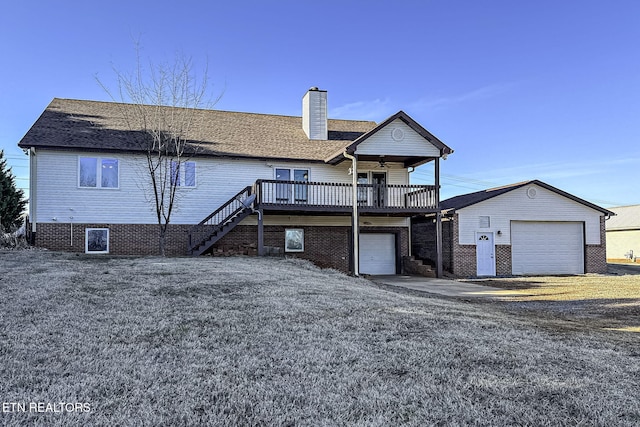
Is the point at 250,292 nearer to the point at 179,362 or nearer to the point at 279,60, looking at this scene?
the point at 179,362

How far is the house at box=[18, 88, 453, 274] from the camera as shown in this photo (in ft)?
56.6

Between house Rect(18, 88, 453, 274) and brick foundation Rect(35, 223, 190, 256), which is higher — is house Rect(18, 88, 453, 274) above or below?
above

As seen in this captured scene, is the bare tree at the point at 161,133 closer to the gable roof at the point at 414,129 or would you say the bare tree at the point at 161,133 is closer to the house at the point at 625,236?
the gable roof at the point at 414,129

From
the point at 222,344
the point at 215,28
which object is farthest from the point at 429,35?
the point at 222,344

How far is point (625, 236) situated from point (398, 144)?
28.0 meters

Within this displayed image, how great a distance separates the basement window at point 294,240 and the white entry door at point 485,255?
7.85 m

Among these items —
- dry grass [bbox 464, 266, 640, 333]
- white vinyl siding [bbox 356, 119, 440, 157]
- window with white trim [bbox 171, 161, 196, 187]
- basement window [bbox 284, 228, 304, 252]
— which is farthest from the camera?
basement window [bbox 284, 228, 304, 252]

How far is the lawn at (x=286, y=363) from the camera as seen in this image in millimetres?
3799

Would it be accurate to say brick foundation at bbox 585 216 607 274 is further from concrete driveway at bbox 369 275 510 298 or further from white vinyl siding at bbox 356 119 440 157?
white vinyl siding at bbox 356 119 440 157

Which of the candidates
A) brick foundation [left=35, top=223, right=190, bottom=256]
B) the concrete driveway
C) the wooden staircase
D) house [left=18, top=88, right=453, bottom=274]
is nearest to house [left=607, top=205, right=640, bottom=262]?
house [left=18, top=88, right=453, bottom=274]

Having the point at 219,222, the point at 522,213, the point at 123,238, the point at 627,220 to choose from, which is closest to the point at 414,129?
the point at 522,213

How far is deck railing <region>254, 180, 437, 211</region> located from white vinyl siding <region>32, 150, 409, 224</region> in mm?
1256

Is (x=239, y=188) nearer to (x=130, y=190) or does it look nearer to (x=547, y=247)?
(x=130, y=190)

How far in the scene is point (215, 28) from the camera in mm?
16609
